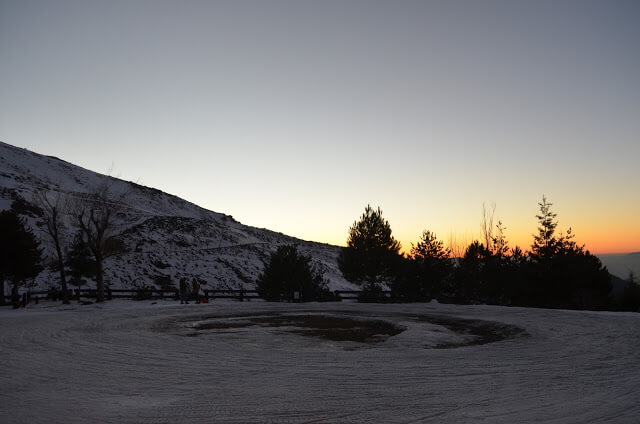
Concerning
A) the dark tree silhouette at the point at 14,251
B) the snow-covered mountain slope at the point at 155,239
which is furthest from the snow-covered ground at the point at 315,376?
the snow-covered mountain slope at the point at 155,239

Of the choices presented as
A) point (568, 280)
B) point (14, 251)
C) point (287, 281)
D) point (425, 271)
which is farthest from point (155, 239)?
point (568, 280)

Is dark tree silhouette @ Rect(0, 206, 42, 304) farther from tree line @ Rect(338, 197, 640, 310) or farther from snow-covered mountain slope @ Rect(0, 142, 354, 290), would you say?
tree line @ Rect(338, 197, 640, 310)

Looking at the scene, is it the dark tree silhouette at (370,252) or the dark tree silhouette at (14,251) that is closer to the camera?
the dark tree silhouette at (14,251)

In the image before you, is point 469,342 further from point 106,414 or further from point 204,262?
point 204,262

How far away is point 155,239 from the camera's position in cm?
8081

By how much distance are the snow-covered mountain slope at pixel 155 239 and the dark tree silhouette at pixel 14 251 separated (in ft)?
39.8

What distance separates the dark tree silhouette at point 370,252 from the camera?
44.6 meters

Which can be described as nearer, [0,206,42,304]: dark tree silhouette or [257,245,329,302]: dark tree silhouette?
[0,206,42,304]: dark tree silhouette

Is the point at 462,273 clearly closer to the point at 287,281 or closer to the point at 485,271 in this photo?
the point at 485,271

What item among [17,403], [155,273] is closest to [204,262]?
[155,273]

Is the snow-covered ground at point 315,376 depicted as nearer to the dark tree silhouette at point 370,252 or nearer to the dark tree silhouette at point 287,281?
the dark tree silhouette at point 287,281

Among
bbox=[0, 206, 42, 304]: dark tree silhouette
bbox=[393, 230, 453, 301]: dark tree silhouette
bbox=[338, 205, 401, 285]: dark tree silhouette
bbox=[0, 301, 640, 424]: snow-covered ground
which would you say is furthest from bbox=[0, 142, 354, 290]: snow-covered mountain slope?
bbox=[0, 301, 640, 424]: snow-covered ground

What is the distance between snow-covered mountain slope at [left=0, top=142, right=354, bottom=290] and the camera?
2623 inches

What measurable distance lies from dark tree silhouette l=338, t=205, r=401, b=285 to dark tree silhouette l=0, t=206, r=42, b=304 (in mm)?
26790
